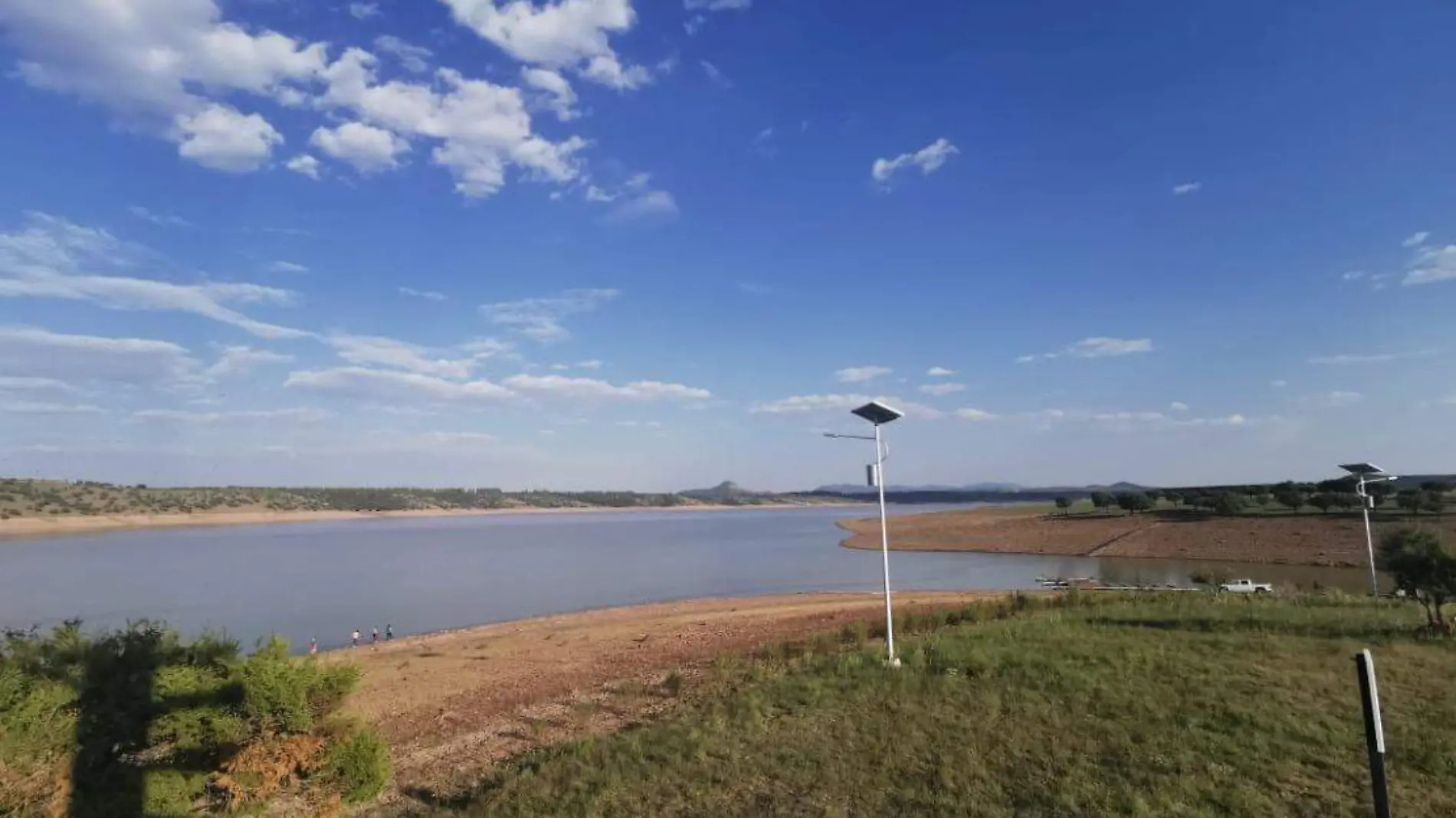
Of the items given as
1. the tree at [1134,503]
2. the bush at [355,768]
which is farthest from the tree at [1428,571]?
the tree at [1134,503]

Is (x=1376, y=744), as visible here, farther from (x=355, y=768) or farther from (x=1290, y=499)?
(x=1290, y=499)

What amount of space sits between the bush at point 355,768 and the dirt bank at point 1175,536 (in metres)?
51.6

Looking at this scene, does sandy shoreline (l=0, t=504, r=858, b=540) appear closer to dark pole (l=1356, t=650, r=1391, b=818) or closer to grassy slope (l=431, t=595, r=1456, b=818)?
grassy slope (l=431, t=595, r=1456, b=818)

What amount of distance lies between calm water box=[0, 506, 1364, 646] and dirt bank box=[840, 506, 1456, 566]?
12.8 feet

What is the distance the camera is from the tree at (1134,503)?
3071 inches

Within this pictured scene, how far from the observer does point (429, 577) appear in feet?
177

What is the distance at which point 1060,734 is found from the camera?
8.83 meters

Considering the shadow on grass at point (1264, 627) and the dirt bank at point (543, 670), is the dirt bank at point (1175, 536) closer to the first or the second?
the dirt bank at point (543, 670)

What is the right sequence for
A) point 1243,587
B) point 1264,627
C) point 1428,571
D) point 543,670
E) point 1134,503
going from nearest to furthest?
point 1428,571 → point 1264,627 → point 543,670 → point 1243,587 → point 1134,503

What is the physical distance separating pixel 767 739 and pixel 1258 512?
70.4 meters

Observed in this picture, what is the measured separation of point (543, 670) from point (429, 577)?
126 ft

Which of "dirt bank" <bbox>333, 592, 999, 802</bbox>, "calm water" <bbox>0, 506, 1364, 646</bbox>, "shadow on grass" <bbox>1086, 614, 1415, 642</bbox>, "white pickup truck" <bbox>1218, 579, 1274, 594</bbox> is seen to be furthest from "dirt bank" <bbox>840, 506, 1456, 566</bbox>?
"shadow on grass" <bbox>1086, 614, 1415, 642</bbox>

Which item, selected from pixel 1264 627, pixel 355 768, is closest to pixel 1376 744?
pixel 355 768

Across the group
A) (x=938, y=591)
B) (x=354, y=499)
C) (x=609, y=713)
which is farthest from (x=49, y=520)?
(x=609, y=713)
